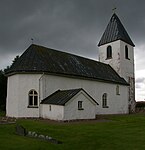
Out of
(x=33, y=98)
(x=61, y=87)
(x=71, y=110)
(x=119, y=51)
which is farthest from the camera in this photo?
(x=119, y=51)

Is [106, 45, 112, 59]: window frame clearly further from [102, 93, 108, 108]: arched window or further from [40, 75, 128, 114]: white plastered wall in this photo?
[102, 93, 108, 108]: arched window

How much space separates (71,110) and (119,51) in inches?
733

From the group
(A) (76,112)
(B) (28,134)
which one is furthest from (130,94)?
(B) (28,134)

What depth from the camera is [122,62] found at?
3684cm

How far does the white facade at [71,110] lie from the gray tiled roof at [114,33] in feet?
56.9

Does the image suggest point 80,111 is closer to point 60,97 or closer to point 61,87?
point 60,97

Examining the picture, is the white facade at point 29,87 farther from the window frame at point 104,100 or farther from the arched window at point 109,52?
the arched window at point 109,52

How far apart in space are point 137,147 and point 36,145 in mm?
4244

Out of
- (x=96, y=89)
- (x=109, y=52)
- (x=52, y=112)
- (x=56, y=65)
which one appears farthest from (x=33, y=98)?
(x=109, y=52)

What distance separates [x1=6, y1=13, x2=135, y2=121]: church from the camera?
71.7 ft

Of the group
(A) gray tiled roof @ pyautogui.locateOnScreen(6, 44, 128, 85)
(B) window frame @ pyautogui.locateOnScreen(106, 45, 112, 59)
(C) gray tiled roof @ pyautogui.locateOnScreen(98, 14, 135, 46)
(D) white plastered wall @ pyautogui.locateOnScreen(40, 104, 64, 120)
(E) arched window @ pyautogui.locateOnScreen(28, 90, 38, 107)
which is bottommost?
(D) white plastered wall @ pyautogui.locateOnScreen(40, 104, 64, 120)

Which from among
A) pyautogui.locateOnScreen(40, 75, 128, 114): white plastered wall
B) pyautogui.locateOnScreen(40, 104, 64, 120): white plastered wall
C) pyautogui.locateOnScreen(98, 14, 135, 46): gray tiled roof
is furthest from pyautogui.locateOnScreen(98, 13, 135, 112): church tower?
pyautogui.locateOnScreen(40, 104, 64, 120): white plastered wall

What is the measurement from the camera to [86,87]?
2812 cm

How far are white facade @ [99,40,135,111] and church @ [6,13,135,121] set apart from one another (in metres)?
0.50
